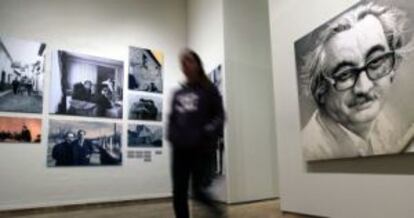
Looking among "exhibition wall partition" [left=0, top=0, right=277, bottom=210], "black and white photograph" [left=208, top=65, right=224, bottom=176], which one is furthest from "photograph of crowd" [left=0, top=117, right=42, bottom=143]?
"black and white photograph" [left=208, top=65, right=224, bottom=176]

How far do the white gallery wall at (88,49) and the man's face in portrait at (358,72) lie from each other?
10.0ft

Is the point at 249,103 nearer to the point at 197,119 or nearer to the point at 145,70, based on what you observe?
the point at 145,70

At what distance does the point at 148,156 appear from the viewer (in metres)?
4.94

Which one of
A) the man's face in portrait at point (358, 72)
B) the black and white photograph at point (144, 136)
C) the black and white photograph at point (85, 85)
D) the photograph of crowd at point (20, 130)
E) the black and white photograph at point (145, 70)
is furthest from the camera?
the black and white photograph at point (145, 70)

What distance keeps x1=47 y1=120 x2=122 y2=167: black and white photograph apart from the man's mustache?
3299mm

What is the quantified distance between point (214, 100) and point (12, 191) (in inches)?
127

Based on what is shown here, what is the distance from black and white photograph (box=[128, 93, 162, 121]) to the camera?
16.2ft

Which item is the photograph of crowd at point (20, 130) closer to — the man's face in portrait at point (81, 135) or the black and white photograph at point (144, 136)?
the man's face in portrait at point (81, 135)

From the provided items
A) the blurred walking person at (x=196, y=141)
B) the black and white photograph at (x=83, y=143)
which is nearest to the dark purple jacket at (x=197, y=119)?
the blurred walking person at (x=196, y=141)

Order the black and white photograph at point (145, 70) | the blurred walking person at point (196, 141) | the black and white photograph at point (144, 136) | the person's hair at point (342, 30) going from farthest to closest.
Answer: the black and white photograph at point (145, 70), the black and white photograph at point (144, 136), the person's hair at point (342, 30), the blurred walking person at point (196, 141)

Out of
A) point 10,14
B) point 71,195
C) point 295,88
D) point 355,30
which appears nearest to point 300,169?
point 295,88

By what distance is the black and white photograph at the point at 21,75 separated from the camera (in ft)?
13.7

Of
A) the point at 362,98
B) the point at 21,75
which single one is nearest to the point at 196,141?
the point at 362,98

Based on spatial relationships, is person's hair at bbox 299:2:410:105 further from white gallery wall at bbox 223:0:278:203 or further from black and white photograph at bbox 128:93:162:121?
black and white photograph at bbox 128:93:162:121
